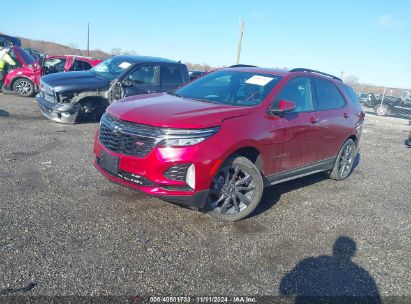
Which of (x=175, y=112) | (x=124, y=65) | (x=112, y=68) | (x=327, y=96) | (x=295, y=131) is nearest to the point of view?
(x=175, y=112)

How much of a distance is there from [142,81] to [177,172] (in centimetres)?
571

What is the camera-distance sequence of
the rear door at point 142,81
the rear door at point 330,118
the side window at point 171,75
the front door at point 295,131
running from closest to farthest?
the front door at point 295,131, the rear door at point 330,118, the rear door at point 142,81, the side window at point 171,75

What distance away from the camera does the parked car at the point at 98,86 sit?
8344 mm

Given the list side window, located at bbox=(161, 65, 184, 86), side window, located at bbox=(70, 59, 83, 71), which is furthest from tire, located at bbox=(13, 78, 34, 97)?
side window, located at bbox=(161, 65, 184, 86)

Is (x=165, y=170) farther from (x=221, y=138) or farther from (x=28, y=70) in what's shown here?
(x=28, y=70)

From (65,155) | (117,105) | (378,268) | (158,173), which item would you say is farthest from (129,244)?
(65,155)

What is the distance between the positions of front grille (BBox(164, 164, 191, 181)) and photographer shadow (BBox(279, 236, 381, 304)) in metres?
1.37

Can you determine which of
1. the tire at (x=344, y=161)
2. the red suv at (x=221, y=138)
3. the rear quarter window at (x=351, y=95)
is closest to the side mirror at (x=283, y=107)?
the red suv at (x=221, y=138)

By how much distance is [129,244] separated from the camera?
11.3 ft

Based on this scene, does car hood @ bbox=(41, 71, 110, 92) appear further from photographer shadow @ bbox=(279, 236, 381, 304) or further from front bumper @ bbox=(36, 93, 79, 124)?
photographer shadow @ bbox=(279, 236, 381, 304)

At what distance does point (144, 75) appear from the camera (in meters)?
8.91

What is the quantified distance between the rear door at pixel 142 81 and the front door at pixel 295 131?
15.3ft

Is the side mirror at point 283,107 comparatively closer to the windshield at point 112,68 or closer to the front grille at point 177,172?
the front grille at point 177,172

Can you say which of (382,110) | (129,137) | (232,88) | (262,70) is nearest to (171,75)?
(262,70)
